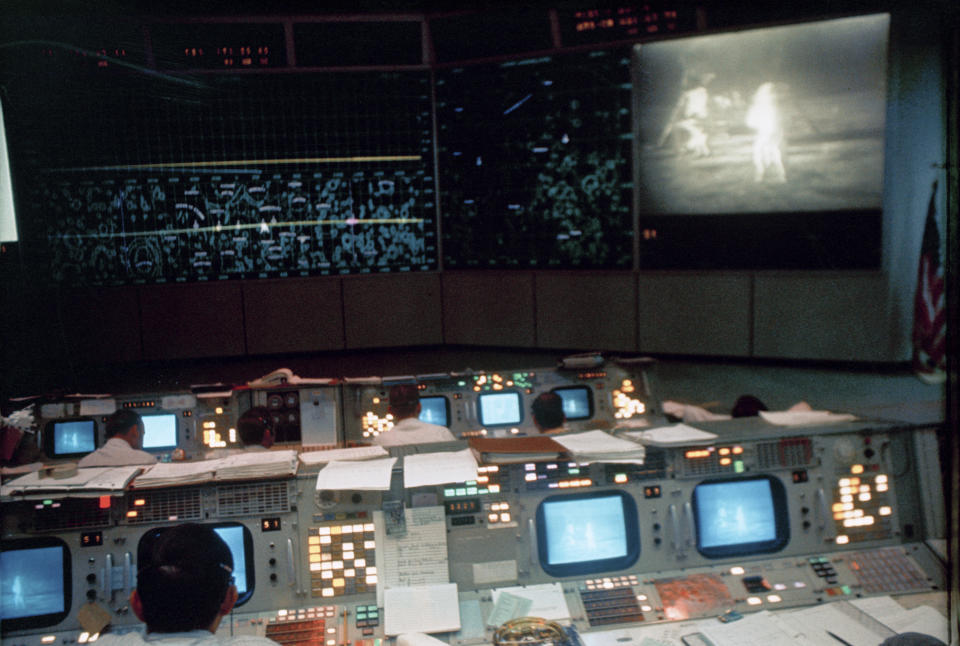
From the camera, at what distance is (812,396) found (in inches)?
266

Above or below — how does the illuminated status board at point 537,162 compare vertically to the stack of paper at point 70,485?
above

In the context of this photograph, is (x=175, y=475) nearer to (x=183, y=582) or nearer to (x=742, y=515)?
(x=183, y=582)

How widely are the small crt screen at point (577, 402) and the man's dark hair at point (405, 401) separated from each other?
96 cm

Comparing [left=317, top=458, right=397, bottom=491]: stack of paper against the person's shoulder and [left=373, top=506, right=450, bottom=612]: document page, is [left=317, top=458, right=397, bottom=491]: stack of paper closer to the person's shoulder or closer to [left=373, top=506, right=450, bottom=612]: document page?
[left=373, top=506, right=450, bottom=612]: document page

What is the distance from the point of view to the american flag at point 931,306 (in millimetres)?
6805

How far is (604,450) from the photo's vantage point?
2.34m

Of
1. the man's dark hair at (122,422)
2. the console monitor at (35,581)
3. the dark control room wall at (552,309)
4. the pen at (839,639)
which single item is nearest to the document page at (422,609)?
the console monitor at (35,581)

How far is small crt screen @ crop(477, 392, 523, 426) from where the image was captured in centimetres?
424

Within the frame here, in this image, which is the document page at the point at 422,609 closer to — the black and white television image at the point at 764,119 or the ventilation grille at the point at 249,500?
the ventilation grille at the point at 249,500

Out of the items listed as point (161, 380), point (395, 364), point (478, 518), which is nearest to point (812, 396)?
point (395, 364)

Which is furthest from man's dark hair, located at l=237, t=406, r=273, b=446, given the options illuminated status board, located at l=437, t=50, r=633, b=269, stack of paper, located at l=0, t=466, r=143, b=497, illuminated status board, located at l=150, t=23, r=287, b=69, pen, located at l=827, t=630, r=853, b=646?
illuminated status board, located at l=150, t=23, r=287, b=69

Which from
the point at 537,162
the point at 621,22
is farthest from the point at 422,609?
the point at 621,22

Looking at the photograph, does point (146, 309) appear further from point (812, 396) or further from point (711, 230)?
point (812, 396)

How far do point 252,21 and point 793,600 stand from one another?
810 centimetres
